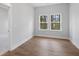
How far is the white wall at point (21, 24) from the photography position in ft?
9.97

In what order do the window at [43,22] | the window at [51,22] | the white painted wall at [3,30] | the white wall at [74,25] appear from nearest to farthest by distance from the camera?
the white painted wall at [3,30] → the window at [51,22] → the window at [43,22] → the white wall at [74,25]

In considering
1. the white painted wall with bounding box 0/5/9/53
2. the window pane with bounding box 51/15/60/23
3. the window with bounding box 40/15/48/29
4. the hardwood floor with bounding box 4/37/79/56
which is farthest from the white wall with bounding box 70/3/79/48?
the white painted wall with bounding box 0/5/9/53

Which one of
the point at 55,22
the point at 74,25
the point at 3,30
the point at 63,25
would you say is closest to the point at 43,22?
the point at 55,22

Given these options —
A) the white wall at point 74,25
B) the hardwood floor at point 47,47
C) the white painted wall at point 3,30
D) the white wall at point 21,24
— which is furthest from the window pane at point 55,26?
the white painted wall at point 3,30

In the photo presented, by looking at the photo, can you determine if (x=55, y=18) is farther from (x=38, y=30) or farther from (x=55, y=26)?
(x=38, y=30)

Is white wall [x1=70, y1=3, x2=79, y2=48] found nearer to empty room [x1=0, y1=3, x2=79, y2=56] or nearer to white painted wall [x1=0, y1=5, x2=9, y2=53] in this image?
empty room [x1=0, y1=3, x2=79, y2=56]

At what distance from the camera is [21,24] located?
320 cm

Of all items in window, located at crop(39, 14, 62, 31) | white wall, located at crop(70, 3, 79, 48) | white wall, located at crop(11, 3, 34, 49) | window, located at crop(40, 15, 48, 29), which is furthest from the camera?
white wall, located at crop(70, 3, 79, 48)

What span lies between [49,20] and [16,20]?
0.98 m

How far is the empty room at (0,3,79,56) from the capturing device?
2.65 metres

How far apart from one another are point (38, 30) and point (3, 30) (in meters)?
0.84

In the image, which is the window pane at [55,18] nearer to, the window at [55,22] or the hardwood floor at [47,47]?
the window at [55,22]

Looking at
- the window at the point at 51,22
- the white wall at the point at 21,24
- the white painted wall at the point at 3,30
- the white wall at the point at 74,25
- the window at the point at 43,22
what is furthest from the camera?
the white wall at the point at 74,25

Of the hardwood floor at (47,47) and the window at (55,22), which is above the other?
the window at (55,22)
